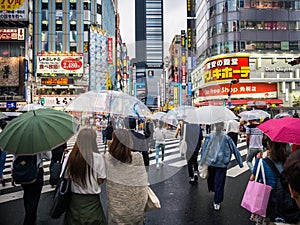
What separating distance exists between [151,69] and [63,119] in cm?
147

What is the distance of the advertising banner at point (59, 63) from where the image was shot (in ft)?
127

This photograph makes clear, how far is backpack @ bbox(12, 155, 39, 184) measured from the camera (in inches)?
150

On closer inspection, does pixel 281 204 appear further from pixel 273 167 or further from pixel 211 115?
pixel 211 115

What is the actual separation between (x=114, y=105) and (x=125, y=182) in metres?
0.78

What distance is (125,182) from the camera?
2.80 m

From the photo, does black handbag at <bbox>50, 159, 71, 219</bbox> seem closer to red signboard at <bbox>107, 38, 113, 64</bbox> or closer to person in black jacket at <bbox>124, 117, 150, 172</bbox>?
person in black jacket at <bbox>124, 117, 150, 172</bbox>

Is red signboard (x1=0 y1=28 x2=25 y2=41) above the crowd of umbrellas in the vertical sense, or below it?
above

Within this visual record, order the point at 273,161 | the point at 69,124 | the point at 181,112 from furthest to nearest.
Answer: the point at 181,112 < the point at 69,124 < the point at 273,161

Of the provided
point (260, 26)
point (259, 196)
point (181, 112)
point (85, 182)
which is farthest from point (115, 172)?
point (260, 26)

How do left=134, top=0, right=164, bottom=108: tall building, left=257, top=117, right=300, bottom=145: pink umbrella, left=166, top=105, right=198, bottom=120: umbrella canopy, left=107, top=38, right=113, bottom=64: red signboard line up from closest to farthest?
left=134, top=0, right=164, bottom=108: tall building
left=257, top=117, right=300, bottom=145: pink umbrella
left=166, top=105, right=198, bottom=120: umbrella canopy
left=107, top=38, right=113, bottom=64: red signboard

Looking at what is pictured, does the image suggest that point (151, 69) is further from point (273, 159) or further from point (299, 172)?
point (273, 159)

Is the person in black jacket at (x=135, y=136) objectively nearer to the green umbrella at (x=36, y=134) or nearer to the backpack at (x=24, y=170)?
the green umbrella at (x=36, y=134)

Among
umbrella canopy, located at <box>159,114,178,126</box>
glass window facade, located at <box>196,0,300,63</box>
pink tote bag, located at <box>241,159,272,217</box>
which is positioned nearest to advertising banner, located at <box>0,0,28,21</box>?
glass window facade, located at <box>196,0,300,63</box>

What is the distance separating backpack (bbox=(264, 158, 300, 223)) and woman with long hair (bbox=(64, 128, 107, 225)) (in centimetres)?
170
